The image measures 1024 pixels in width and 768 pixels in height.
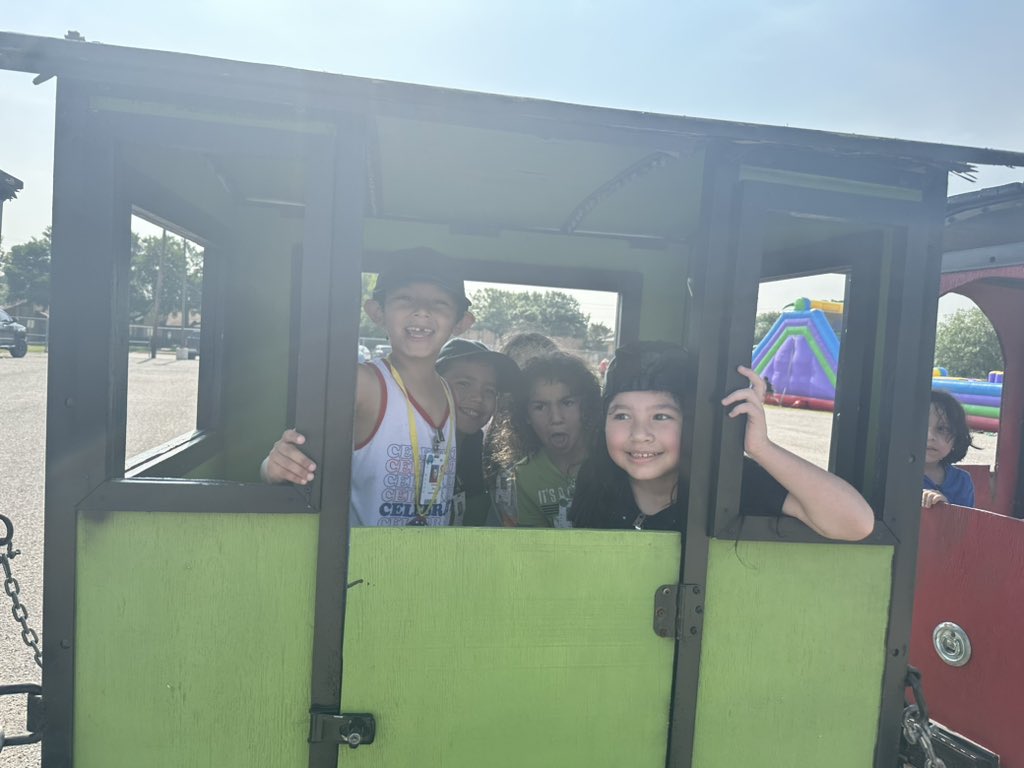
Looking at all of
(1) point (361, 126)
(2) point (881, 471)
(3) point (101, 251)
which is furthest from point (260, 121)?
(2) point (881, 471)

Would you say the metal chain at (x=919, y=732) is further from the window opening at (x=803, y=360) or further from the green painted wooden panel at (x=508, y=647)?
the window opening at (x=803, y=360)

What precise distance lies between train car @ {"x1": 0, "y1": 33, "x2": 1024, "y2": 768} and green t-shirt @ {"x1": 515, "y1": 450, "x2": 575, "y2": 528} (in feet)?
2.91

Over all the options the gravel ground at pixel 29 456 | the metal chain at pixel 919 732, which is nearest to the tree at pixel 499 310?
the gravel ground at pixel 29 456

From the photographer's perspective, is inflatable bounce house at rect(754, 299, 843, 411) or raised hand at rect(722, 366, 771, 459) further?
inflatable bounce house at rect(754, 299, 843, 411)

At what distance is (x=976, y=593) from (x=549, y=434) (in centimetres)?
172

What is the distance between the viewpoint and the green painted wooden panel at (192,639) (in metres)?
1.80

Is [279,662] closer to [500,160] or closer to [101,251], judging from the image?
[101,251]

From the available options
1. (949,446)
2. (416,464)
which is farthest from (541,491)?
(949,446)

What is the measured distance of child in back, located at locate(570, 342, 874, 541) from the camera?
6.27ft

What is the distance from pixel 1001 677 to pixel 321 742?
2337mm

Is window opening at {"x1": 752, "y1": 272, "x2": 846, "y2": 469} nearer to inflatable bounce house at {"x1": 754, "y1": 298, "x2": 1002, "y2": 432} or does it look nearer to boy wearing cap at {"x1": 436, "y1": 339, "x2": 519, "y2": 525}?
inflatable bounce house at {"x1": 754, "y1": 298, "x2": 1002, "y2": 432}

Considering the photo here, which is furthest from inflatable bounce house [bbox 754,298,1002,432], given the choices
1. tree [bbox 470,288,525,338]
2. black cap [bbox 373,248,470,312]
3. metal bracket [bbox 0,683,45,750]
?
tree [bbox 470,288,525,338]

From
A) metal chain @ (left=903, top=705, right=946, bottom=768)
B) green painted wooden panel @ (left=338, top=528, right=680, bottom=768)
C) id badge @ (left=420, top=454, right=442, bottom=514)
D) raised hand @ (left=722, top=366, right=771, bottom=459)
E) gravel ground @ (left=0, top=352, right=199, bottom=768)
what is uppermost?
raised hand @ (left=722, top=366, right=771, bottom=459)

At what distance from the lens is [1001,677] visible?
2.50 metres
